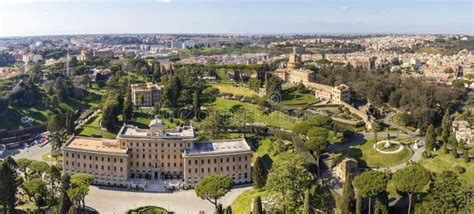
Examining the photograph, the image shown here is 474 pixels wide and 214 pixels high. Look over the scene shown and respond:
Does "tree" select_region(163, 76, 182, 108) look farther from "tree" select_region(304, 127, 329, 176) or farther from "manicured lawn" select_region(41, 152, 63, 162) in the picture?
"tree" select_region(304, 127, 329, 176)

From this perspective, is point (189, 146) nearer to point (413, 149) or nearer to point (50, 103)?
point (413, 149)

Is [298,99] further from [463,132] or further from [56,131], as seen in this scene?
[56,131]

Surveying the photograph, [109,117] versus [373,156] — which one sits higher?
[109,117]

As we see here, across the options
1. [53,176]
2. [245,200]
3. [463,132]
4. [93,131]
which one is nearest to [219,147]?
[245,200]

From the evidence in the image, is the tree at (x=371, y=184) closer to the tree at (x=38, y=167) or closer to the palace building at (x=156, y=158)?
the palace building at (x=156, y=158)

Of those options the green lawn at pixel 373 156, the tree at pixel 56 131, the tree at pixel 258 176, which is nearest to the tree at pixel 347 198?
the tree at pixel 258 176
